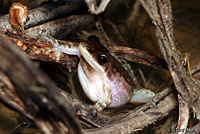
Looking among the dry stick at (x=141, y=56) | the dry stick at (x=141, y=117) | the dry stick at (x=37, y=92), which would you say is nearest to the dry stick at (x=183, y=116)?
the dry stick at (x=141, y=117)

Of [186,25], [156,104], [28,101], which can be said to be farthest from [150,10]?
[186,25]

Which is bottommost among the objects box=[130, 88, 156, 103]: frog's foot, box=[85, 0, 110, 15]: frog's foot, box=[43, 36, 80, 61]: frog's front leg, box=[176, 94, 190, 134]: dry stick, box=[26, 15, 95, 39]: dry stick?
box=[130, 88, 156, 103]: frog's foot

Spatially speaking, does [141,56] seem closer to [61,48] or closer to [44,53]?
[61,48]

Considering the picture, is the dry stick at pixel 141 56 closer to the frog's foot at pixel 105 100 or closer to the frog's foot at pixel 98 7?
the frog's foot at pixel 105 100

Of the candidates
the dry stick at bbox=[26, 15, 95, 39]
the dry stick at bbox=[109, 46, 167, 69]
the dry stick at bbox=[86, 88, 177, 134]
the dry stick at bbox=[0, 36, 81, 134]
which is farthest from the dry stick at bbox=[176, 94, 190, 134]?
the dry stick at bbox=[26, 15, 95, 39]

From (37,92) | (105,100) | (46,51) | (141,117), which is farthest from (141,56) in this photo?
(37,92)

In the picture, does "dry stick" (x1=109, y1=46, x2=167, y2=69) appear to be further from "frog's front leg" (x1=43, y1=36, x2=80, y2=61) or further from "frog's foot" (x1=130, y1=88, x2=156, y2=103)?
"frog's front leg" (x1=43, y1=36, x2=80, y2=61)
